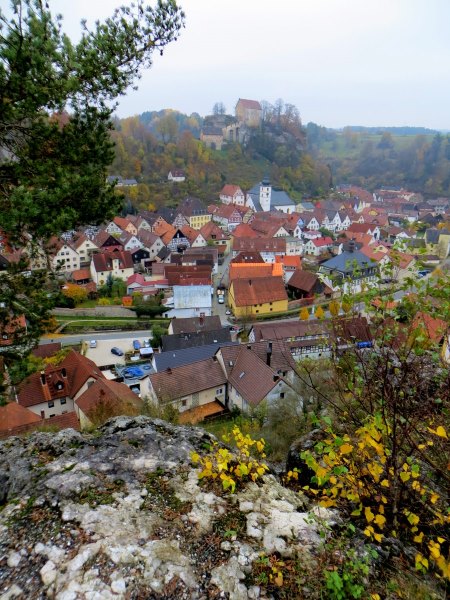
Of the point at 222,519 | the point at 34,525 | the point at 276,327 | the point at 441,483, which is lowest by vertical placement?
the point at 276,327

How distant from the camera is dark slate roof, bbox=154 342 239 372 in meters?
27.0

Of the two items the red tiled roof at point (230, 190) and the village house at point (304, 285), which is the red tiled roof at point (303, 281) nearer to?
the village house at point (304, 285)

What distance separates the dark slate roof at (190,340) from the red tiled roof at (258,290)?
32.5 ft

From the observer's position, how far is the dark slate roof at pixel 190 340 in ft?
103

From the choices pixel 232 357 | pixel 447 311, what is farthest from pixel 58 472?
pixel 232 357

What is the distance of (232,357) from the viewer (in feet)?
86.9

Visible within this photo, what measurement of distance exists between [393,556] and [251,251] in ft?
168

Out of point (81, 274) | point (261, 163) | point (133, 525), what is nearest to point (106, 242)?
point (81, 274)

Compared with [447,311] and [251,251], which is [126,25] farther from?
[251,251]

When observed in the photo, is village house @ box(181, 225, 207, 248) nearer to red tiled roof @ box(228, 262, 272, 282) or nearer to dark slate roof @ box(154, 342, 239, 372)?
red tiled roof @ box(228, 262, 272, 282)

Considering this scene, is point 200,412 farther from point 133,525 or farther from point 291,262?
point 291,262

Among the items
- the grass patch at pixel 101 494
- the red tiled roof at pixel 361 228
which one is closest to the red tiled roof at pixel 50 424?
the grass patch at pixel 101 494

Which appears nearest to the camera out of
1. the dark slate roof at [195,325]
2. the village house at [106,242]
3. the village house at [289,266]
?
the dark slate roof at [195,325]

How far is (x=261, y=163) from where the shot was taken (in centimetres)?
11400
